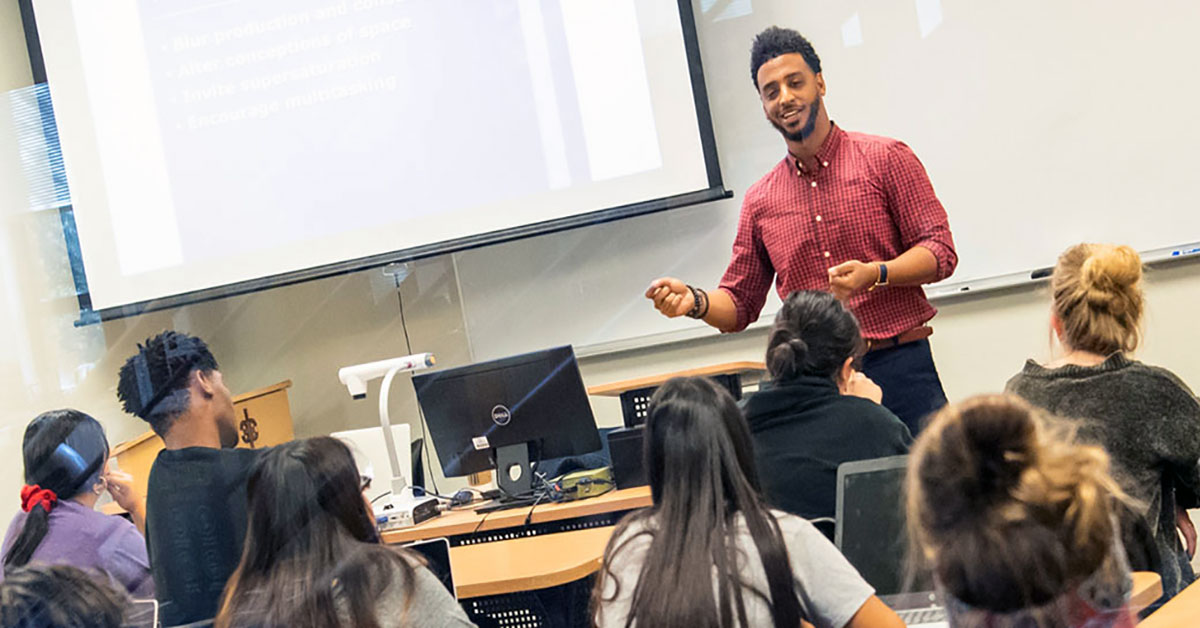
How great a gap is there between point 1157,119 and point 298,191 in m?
2.41

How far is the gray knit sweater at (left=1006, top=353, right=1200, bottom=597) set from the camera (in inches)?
79.3

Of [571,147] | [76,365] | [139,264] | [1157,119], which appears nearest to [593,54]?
[571,147]

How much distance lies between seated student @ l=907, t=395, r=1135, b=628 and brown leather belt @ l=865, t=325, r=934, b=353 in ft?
2.69

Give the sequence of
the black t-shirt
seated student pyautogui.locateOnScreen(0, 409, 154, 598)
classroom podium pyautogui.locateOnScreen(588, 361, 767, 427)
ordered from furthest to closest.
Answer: the black t-shirt < seated student pyautogui.locateOnScreen(0, 409, 154, 598) < classroom podium pyautogui.locateOnScreen(588, 361, 767, 427)

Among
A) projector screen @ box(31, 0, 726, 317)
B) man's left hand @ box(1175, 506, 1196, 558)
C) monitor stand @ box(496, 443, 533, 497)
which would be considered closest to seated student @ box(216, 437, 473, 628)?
monitor stand @ box(496, 443, 533, 497)

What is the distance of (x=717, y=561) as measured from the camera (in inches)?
60.1

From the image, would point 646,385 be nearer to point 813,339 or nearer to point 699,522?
point 813,339

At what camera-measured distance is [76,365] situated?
342 cm

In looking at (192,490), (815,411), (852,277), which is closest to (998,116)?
(852,277)

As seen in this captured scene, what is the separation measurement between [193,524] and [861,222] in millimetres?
1985

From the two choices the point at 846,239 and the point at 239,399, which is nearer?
the point at 846,239

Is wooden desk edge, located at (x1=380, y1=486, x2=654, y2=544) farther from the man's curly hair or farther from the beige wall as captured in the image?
the man's curly hair

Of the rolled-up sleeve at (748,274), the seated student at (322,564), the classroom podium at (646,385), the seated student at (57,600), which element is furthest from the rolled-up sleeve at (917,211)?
the seated student at (57,600)

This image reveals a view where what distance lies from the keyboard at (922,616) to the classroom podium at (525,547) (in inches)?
16.6
